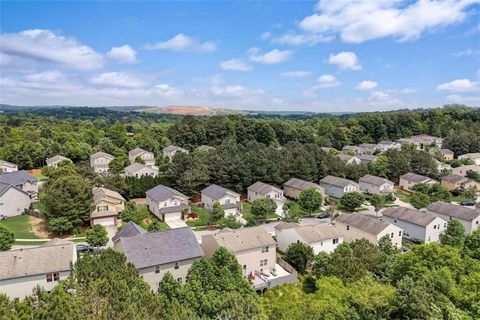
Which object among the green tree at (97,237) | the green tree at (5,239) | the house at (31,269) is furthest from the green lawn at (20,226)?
the house at (31,269)

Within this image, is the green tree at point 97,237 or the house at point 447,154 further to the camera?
the house at point 447,154

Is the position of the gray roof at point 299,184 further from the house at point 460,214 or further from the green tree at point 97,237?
the green tree at point 97,237

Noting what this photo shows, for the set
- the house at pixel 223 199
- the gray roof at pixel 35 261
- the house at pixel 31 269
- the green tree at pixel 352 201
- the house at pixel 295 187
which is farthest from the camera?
the house at pixel 295 187

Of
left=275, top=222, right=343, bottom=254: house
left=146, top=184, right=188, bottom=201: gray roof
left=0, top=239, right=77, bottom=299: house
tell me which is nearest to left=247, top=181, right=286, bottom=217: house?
left=146, top=184, right=188, bottom=201: gray roof

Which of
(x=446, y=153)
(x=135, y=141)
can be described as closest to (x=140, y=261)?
(x=135, y=141)

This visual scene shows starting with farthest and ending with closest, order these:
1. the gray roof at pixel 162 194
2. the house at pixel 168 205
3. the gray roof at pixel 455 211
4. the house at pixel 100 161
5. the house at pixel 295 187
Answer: the house at pixel 100 161, the house at pixel 295 187, the gray roof at pixel 162 194, the house at pixel 168 205, the gray roof at pixel 455 211

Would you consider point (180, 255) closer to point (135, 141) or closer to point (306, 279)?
point (306, 279)
